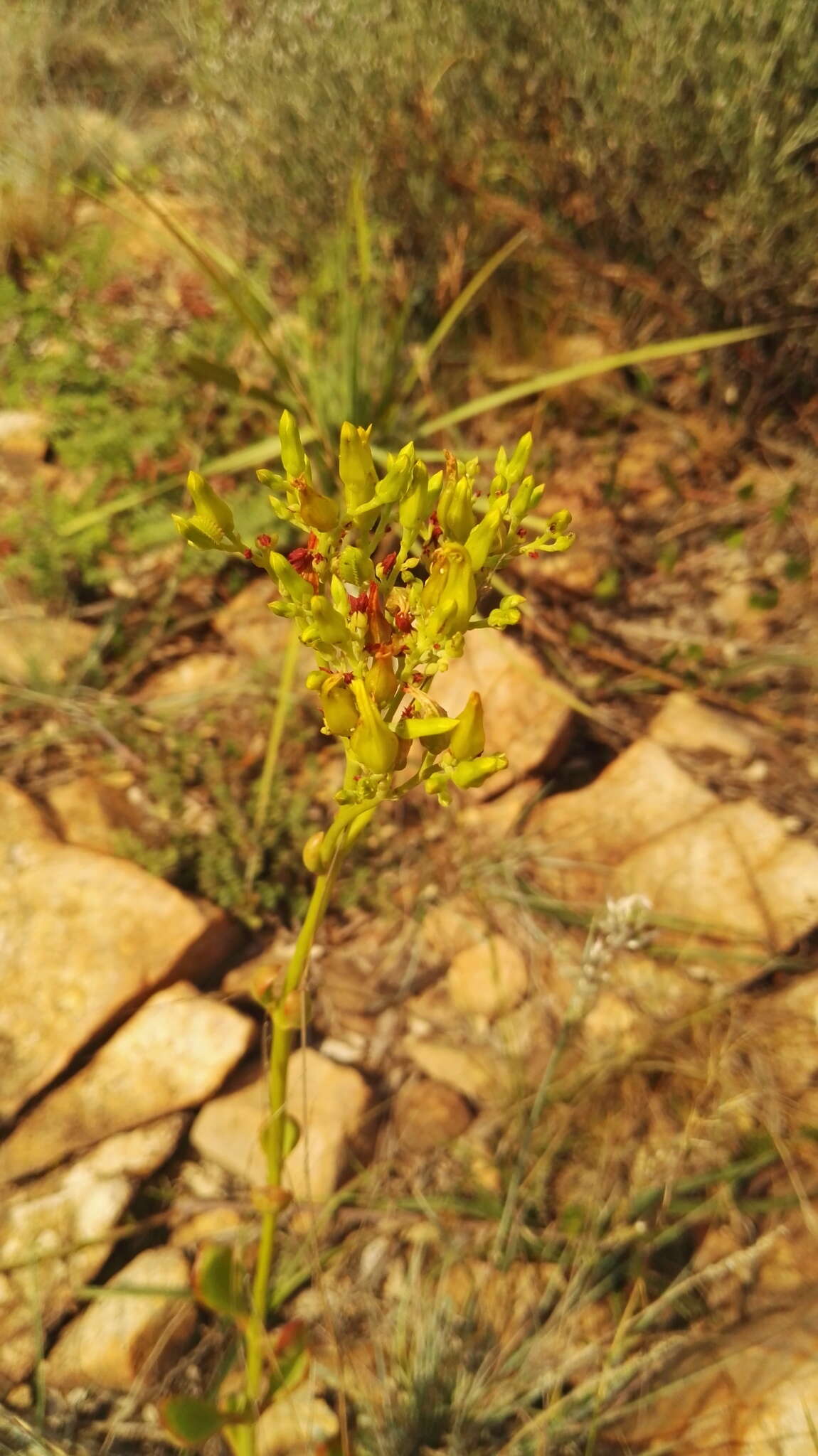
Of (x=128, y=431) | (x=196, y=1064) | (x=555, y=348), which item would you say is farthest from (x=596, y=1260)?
(x=555, y=348)

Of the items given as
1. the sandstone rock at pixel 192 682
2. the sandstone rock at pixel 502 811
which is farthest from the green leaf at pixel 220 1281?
the sandstone rock at pixel 192 682

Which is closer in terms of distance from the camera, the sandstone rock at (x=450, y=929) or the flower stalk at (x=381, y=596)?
the flower stalk at (x=381, y=596)

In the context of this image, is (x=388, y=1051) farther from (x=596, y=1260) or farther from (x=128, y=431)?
(x=128, y=431)

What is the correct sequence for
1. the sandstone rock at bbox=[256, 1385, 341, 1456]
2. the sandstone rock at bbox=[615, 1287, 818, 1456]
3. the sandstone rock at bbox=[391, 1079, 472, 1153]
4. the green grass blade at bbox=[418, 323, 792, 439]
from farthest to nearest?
the green grass blade at bbox=[418, 323, 792, 439]
the sandstone rock at bbox=[391, 1079, 472, 1153]
the sandstone rock at bbox=[256, 1385, 341, 1456]
the sandstone rock at bbox=[615, 1287, 818, 1456]

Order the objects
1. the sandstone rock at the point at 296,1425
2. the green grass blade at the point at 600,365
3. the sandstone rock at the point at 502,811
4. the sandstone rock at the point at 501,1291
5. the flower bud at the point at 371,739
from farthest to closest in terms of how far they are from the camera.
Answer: the green grass blade at the point at 600,365 < the sandstone rock at the point at 502,811 < the sandstone rock at the point at 501,1291 < the sandstone rock at the point at 296,1425 < the flower bud at the point at 371,739

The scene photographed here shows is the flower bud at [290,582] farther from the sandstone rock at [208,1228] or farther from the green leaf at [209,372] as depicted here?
the green leaf at [209,372]

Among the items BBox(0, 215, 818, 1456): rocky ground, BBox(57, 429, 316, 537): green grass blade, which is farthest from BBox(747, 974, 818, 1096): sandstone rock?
BBox(57, 429, 316, 537): green grass blade

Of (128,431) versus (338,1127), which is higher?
(128,431)

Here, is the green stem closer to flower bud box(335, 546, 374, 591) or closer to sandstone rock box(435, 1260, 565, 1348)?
sandstone rock box(435, 1260, 565, 1348)
